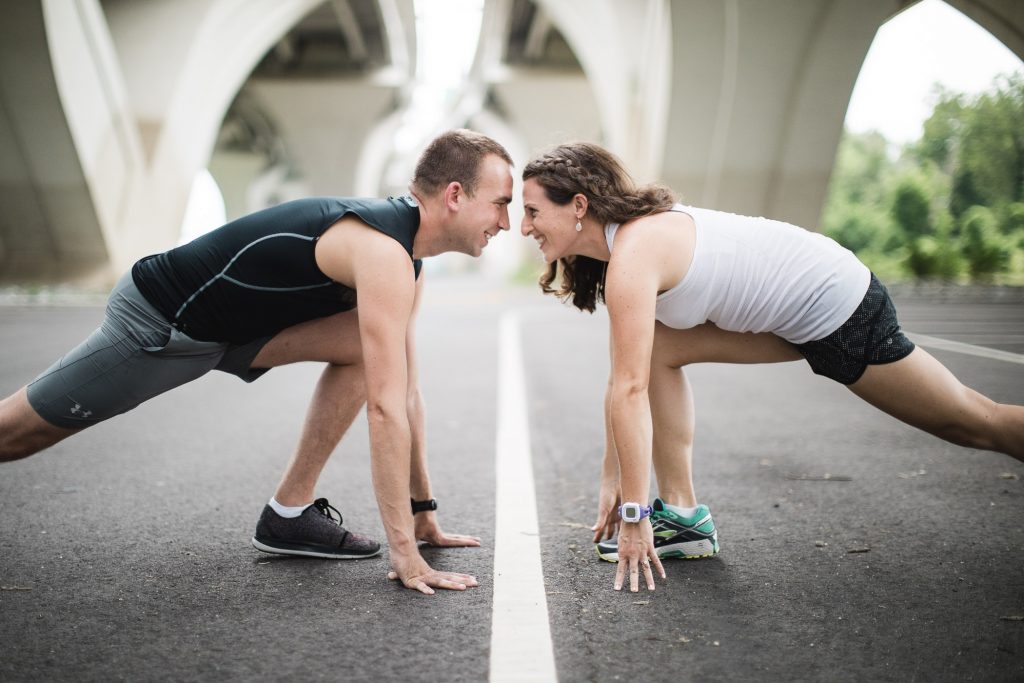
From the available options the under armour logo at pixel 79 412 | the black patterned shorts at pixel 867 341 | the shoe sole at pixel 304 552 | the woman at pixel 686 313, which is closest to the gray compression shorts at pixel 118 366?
the under armour logo at pixel 79 412

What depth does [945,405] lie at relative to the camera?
9.08 ft

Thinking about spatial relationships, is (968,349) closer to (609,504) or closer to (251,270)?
(609,504)

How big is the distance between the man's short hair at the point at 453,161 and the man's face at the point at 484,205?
0.03m

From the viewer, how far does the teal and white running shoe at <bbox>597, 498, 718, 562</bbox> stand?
293 centimetres

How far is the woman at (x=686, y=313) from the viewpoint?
2.59 m

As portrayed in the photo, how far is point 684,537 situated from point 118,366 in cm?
209

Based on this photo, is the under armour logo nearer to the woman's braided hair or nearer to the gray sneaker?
the gray sneaker

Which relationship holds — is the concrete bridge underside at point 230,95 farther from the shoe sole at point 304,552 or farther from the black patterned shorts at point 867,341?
the shoe sole at point 304,552

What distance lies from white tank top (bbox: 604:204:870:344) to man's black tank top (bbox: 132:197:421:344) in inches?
38.5

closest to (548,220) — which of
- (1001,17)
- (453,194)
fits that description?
(453,194)

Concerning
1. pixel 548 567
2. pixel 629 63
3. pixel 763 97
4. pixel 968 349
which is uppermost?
pixel 629 63

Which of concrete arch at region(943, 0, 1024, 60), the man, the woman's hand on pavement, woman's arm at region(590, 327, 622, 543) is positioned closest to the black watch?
the man

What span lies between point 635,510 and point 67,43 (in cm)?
1967

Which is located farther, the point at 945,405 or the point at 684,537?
the point at 684,537
